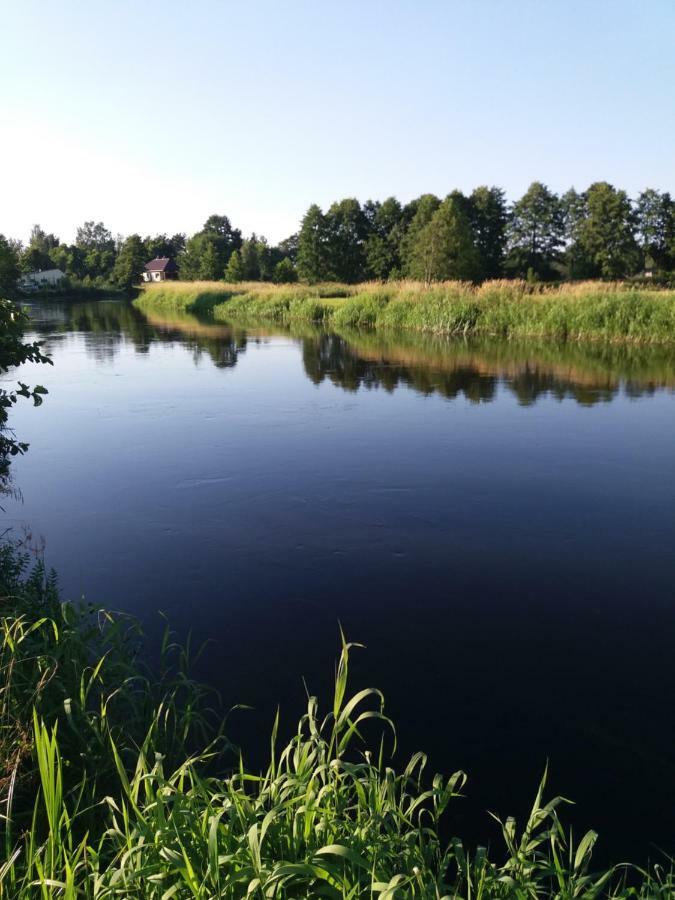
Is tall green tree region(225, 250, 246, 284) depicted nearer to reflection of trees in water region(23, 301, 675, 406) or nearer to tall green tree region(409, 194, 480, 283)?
tall green tree region(409, 194, 480, 283)

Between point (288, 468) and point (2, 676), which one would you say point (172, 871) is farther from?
point (288, 468)

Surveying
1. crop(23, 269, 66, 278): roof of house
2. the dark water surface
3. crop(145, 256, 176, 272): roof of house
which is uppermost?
crop(145, 256, 176, 272): roof of house

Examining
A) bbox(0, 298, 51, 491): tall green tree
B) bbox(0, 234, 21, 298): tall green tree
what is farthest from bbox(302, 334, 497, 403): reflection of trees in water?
bbox(0, 298, 51, 491): tall green tree

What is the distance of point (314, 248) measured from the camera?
5050cm

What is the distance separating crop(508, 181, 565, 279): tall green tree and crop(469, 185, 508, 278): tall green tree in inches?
69.4

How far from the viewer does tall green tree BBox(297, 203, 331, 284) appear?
165 ft

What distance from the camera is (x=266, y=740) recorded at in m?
3.20

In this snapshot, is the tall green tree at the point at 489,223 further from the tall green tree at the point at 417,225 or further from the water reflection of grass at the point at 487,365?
the water reflection of grass at the point at 487,365

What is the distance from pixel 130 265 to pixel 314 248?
23.7 metres

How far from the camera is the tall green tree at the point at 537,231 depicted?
5439 cm

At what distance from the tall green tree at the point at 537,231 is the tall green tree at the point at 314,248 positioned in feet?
50.8

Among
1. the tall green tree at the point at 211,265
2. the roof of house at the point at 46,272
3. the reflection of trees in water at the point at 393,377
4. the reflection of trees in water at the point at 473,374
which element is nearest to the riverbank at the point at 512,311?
the reflection of trees in water at the point at 473,374

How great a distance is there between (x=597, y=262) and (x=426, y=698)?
53.7 m

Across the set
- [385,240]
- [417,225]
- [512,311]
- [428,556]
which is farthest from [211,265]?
[428,556]
